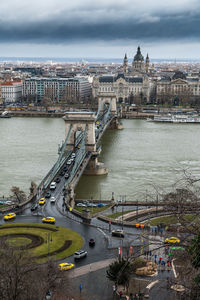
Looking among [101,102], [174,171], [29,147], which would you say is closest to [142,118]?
[101,102]

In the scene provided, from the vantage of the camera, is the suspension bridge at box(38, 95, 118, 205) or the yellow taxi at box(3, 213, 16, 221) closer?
the yellow taxi at box(3, 213, 16, 221)

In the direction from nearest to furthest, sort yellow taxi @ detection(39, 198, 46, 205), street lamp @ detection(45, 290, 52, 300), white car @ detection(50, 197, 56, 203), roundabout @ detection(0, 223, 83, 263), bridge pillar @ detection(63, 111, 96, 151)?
street lamp @ detection(45, 290, 52, 300) < roundabout @ detection(0, 223, 83, 263) < yellow taxi @ detection(39, 198, 46, 205) < white car @ detection(50, 197, 56, 203) < bridge pillar @ detection(63, 111, 96, 151)

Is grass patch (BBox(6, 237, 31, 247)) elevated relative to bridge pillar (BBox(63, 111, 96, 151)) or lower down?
lower down

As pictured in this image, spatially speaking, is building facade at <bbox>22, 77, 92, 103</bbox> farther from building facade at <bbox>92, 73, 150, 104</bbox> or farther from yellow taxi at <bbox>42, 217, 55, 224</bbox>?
yellow taxi at <bbox>42, 217, 55, 224</bbox>

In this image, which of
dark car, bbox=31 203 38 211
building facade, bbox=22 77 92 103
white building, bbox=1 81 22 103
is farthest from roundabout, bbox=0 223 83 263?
building facade, bbox=22 77 92 103

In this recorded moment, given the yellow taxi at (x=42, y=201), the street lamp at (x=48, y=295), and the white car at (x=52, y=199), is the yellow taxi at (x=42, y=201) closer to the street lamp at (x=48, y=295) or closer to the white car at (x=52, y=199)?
the white car at (x=52, y=199)

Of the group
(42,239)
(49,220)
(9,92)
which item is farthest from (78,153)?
(9,92)

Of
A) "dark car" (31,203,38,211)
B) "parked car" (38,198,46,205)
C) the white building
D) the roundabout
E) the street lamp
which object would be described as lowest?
the roundabout

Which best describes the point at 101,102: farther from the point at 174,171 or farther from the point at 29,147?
the point at 174,171

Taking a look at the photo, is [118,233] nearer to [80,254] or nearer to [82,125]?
[80,254]
